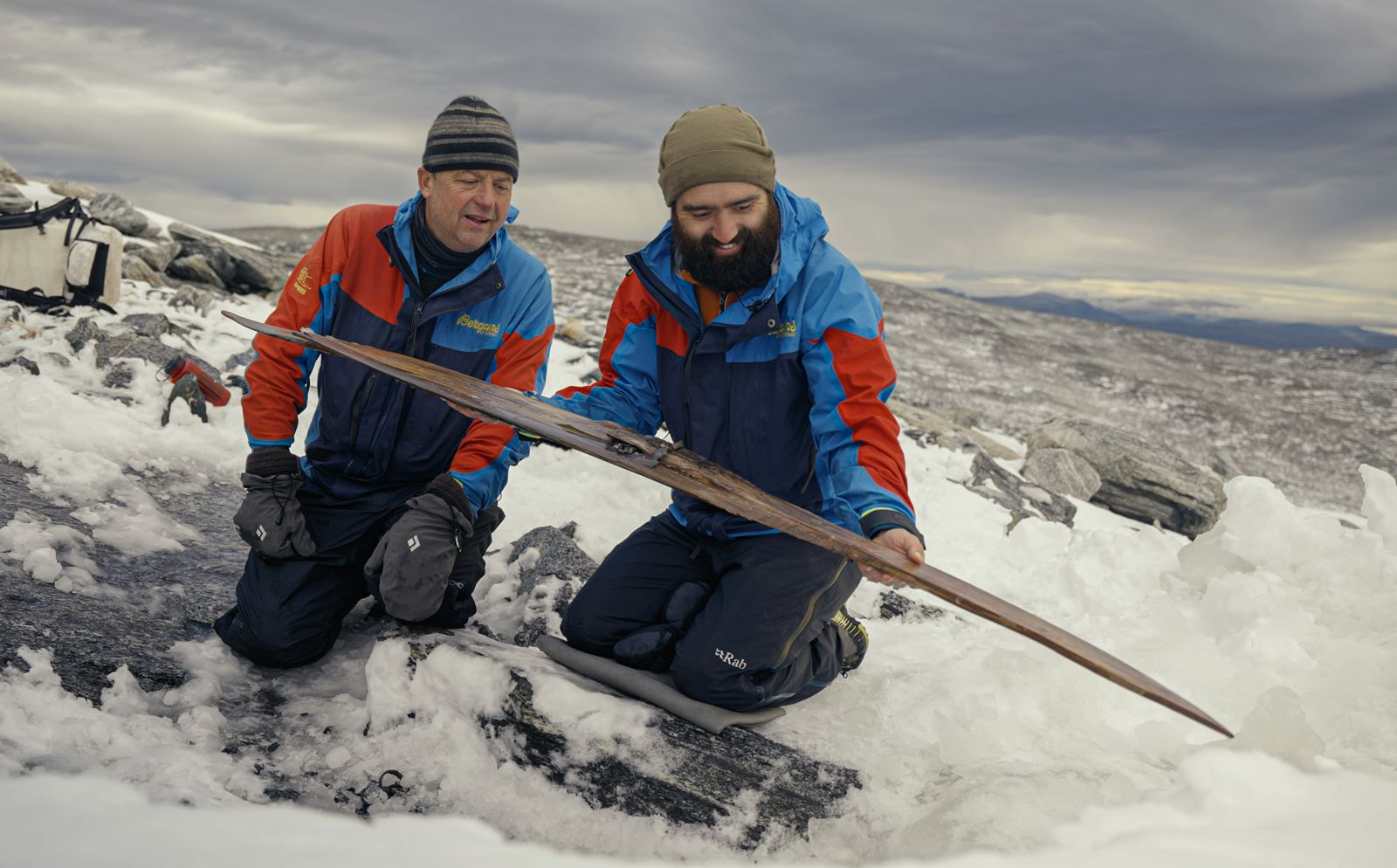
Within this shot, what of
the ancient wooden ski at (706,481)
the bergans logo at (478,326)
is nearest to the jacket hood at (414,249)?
the bergans logo at (478,326)

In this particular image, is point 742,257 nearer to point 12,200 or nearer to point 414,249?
point 414,249

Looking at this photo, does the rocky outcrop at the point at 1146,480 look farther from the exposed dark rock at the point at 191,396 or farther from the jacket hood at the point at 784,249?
the exposed dark rock at the point at 191,396

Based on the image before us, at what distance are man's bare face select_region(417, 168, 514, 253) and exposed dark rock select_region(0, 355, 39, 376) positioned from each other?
4135 mm

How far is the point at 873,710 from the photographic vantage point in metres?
3.57

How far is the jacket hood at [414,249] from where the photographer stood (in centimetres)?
367

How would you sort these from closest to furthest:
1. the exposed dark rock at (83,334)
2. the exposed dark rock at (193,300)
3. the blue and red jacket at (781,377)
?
the blue and red jacket at (781,377) → the exposed dark rock at (83,334) → the exposed dark rock at (193,300)

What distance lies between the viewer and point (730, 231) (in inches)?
128

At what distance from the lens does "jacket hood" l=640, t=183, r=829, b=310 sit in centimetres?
328

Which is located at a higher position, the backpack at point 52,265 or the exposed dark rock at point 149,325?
the backpack at point 52,265

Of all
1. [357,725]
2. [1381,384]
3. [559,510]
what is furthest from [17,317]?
[1381,384]

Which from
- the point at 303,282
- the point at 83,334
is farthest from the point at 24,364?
the point at 303,282

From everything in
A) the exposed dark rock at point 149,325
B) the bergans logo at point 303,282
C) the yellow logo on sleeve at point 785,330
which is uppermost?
the yellow logo on sleeve at point 785,330

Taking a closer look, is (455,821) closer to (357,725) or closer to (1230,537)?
(357,725)

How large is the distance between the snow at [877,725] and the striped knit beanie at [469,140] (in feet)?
6.34
